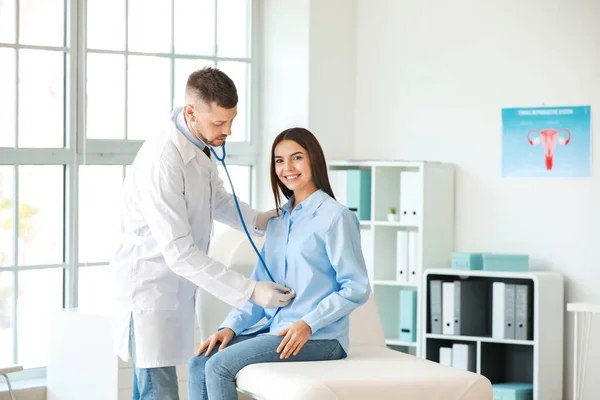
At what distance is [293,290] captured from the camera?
266 centimetres

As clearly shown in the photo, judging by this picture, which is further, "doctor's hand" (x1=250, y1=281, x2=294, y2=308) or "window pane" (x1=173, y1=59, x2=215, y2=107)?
"window pane" (x1=173, y1=59, x2=215, y2=107)

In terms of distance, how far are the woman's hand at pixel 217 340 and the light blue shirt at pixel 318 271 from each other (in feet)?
0.12

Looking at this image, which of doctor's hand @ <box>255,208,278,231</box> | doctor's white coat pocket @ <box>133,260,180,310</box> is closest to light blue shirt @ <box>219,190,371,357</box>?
doctor's hand @ <box>255,208,278,231</box>

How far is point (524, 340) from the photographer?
429 cm

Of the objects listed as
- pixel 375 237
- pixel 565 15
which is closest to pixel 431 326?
Result: pixel 375 237

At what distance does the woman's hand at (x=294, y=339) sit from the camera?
2516 mm

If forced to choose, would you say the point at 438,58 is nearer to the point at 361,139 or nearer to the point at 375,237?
the point at 361,139

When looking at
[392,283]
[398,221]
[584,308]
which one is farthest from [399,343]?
[584,308]

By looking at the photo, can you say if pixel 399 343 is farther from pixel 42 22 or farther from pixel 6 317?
pixel 42 22

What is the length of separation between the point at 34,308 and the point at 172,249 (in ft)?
6.81

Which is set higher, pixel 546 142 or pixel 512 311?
pixel 546 142

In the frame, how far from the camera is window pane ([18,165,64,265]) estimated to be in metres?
4.29

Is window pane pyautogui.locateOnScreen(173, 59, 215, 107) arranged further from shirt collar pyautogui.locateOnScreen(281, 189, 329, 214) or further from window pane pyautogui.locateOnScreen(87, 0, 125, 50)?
shirt collar pyautogui.locateOnScreen(281, 189, 329, 214)

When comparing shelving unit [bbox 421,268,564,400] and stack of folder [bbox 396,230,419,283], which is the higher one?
stack of folder [bbox 396,230,419,283]
